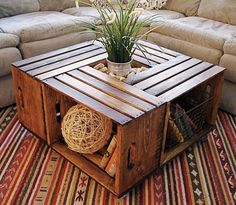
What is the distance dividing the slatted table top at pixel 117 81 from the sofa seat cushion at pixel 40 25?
43 cm

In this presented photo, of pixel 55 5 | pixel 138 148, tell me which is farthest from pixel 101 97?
pixel 55 5

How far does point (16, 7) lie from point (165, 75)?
4.91 ft

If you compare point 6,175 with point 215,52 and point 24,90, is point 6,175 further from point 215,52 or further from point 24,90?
point 215,52

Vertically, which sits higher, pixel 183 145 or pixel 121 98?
pixel 121 98

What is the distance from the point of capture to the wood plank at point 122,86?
57.9 inches

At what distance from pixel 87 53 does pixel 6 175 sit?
2.57 ft

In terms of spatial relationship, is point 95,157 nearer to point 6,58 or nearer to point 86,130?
point 86,130

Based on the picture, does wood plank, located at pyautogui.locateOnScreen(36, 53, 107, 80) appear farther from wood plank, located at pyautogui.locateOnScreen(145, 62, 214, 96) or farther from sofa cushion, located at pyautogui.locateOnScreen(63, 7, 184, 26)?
sofa cushion, located at pyautogui.locateOnScreen(63, 7, 184, 26)

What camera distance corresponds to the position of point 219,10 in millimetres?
2615

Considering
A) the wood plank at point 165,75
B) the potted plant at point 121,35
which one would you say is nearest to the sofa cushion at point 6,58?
the potted plant at point 121,35

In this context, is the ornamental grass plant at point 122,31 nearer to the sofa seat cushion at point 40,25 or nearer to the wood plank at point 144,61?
the wood plank at point 144,61

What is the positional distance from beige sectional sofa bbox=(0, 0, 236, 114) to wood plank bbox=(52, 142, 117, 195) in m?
0.65

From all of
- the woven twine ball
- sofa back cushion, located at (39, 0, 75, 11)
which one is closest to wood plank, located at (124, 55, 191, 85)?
the woven twine ball

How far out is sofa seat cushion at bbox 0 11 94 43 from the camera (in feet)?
7.34
